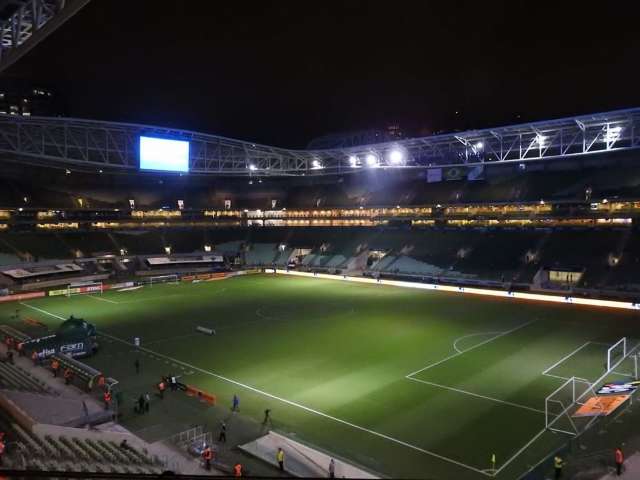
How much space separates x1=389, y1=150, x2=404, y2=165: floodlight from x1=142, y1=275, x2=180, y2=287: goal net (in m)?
31.1

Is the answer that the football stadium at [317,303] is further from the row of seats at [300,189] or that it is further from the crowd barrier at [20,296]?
the row of seats at [300,189]

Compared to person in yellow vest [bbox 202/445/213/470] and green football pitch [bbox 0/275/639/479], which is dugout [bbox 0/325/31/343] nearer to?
green football pitch [bbox 0/275/639/479]

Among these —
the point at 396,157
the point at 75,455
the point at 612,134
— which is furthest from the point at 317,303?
the point at 612,134

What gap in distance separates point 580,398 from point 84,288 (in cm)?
4805

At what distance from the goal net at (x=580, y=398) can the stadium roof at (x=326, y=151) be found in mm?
25005

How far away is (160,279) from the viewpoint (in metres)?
59.6

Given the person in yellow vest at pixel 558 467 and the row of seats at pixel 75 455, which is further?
the person in yellow vest at pixel 558 467

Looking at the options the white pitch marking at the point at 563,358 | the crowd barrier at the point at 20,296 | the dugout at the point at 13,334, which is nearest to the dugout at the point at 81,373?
the dugout at the point at 13,334

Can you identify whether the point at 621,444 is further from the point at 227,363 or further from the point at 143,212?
the point at 143,212

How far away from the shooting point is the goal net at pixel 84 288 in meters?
51.0

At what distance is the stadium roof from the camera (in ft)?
147

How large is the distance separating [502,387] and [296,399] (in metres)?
9.65

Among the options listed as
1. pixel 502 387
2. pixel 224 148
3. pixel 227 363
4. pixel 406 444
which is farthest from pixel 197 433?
pixel 224 148

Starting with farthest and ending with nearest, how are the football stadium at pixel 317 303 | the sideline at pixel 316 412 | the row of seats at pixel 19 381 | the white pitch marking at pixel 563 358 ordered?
the white pitch marking at pixel 563 358 → the row of seats at pixel 19 381 → the football stadium at pixel 317 303 → the sideline at pixel 316 412
